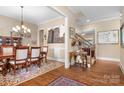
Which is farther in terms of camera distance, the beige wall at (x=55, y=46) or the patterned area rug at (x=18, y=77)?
the beige wall at (x=55, y=46)

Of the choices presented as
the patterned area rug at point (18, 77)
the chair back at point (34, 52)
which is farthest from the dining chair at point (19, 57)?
the chair back at point (34, 52)

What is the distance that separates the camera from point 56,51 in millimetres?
5707

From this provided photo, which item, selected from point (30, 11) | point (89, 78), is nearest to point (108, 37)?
point (89, 78)

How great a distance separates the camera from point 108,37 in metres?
5.60

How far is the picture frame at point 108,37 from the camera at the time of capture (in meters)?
5.30

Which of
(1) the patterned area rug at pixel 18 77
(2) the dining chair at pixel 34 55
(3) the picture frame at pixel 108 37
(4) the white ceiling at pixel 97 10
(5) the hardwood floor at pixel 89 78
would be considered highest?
(4) the white ceiling at pixel 97 10

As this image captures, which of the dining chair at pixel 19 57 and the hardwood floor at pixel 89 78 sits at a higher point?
the dining chair at pixel 19 57

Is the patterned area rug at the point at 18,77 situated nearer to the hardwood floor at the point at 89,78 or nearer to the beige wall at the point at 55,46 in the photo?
the hardwood floor at the point at 89,78

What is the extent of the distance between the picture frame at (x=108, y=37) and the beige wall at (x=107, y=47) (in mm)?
175

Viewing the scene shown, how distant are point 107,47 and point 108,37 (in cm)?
57

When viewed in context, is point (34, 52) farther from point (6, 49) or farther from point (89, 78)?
point (89, 78)

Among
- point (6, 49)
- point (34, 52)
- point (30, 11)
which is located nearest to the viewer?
point (34, 52)
